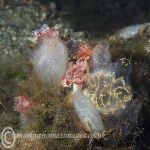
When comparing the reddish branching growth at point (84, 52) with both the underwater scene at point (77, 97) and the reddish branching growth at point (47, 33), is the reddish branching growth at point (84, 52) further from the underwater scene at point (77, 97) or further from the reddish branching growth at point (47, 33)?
the reddish branching growth at point (47, 33)

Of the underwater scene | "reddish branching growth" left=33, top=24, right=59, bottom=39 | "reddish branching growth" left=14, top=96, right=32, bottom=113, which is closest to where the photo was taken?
the underwater scene

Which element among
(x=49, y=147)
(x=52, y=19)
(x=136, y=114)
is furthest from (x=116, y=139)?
(x=52, y=19)

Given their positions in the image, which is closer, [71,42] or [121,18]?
[71,42]

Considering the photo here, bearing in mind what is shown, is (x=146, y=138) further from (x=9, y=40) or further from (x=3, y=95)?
(x=9, y=40)

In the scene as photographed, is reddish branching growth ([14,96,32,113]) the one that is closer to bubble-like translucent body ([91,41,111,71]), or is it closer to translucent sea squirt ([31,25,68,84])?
translucent sea squirt ([31,25,68,84])

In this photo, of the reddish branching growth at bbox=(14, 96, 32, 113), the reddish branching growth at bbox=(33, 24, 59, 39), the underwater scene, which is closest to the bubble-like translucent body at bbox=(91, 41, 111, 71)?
the underwater scene

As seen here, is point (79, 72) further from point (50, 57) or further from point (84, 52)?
point (50, 57)
